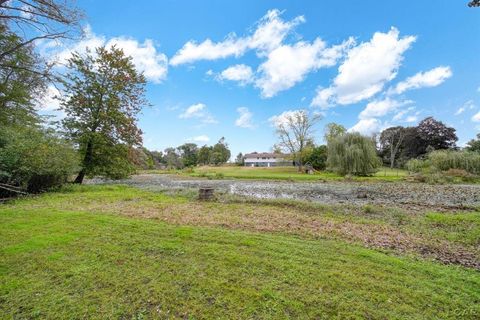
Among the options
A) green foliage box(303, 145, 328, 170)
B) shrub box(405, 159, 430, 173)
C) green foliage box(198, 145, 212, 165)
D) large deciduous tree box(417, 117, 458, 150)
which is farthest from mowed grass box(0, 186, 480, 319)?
green foliage box(198, 145, 212, 165)

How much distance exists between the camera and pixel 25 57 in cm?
602

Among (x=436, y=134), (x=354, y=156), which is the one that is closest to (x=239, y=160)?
(x=436, y=134)

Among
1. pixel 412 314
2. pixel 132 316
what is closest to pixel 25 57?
pixel 132 316

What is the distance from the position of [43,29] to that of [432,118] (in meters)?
59.4

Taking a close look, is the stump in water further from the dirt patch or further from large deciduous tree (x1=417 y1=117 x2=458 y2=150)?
large deciduous tree (x1=417 y1=117 x2=458 y2=150)

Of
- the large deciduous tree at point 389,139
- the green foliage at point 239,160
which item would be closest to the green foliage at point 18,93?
the large deciduous tree at point 389,139

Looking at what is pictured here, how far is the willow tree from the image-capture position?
14875mm

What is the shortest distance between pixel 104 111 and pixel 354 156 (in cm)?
2540

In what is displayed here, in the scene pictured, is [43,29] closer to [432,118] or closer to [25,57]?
[25,57]

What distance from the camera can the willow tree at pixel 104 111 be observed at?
14875mm

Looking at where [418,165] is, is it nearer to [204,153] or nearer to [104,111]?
[104,111]

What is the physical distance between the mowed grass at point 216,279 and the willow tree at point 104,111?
11566 millimetres

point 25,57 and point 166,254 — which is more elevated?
point 25,57

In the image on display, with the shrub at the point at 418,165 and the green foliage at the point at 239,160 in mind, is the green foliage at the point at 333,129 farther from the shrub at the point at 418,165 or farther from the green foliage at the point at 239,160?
the green foliage at the point at 239,160
